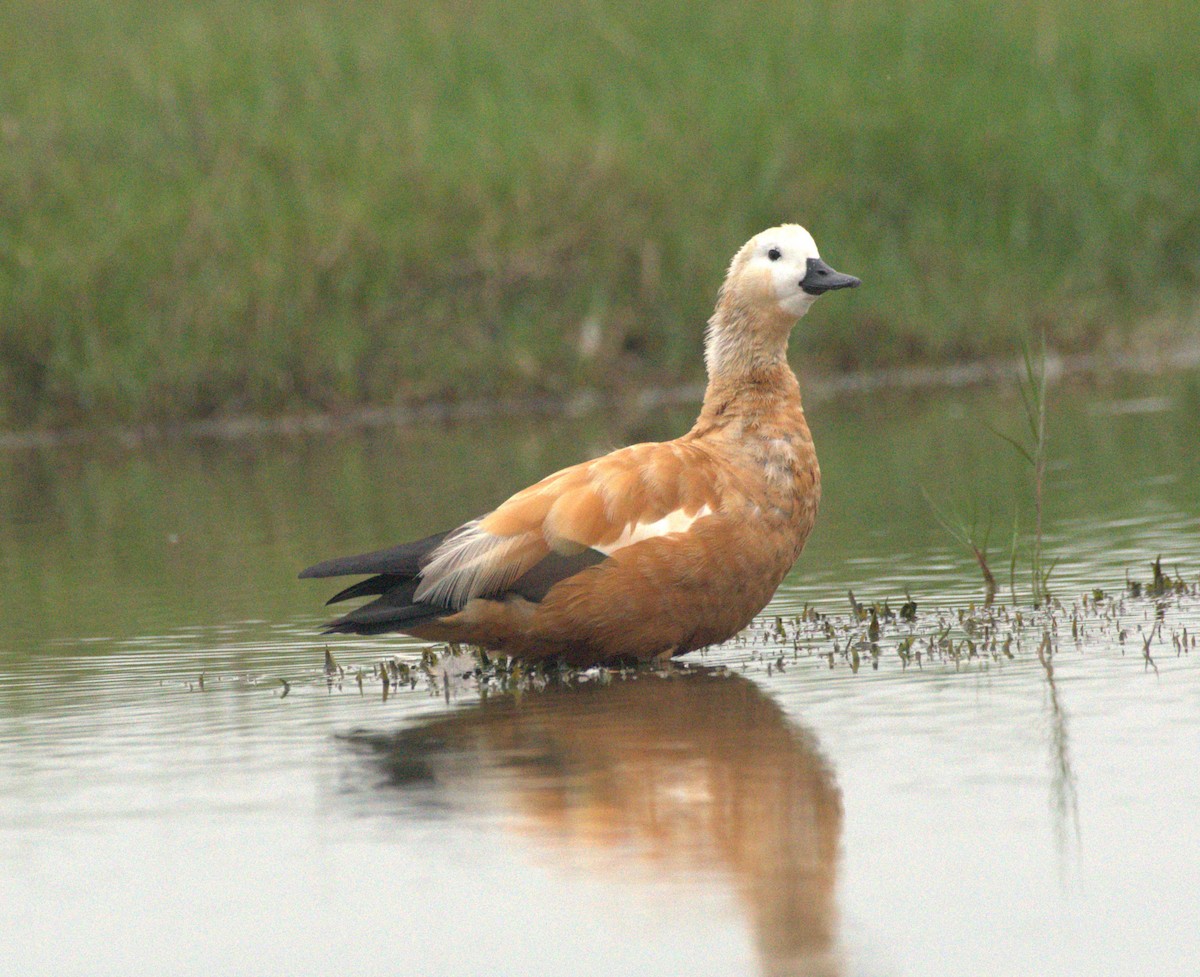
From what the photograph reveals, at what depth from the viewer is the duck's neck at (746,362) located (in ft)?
28.5

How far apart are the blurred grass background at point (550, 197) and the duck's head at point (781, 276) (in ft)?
27.6

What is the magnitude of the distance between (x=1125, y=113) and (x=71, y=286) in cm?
908

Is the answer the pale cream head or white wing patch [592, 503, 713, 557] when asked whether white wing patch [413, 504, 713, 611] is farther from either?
the pale cream head

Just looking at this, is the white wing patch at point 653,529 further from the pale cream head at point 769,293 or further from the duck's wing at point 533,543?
the pale cream head at point 769,293

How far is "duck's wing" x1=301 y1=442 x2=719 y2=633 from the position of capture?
775 cm

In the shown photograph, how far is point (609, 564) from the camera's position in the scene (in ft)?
25.7

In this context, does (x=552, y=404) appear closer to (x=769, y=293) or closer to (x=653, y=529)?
(x=769, y=293)

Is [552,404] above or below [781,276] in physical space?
above

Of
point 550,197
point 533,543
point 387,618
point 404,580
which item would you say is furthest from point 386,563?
point 550,197

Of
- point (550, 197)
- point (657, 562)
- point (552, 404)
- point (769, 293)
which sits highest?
point (550, 197)

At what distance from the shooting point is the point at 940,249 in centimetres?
1870

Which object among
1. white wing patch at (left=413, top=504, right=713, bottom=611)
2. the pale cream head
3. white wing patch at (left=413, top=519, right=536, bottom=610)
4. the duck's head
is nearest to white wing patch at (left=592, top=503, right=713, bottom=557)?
white wing patch at (left=413, top=504, right=713, bottom=611)

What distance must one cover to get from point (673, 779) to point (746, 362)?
2953 mm

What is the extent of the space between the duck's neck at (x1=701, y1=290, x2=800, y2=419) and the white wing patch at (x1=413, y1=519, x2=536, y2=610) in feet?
3.84
